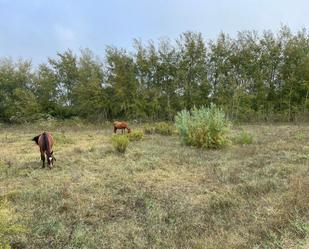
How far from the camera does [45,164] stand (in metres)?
9.06

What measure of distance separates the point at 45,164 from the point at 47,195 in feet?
9.13

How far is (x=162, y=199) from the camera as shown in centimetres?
609

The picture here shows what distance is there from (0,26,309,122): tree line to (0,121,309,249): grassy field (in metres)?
10.6

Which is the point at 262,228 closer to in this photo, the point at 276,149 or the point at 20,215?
the point at 20,215

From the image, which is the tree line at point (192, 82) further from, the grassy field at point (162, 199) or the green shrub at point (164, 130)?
the grassy field at point (162, 199)

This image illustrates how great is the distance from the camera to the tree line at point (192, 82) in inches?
806

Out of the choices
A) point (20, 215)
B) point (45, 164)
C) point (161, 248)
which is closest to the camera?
point (161, 248)

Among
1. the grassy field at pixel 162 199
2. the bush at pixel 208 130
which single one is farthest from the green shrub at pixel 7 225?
the bush at pixel 208 130

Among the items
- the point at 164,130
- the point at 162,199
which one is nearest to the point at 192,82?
the point at 164,130

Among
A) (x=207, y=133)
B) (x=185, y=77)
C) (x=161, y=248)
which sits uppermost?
(x=185, y=77)

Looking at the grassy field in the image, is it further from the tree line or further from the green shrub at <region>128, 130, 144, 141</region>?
the tree line

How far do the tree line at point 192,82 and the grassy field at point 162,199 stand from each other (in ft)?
34.6

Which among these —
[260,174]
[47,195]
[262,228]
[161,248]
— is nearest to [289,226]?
[262,228]

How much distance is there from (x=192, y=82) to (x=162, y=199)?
15.8 metres
